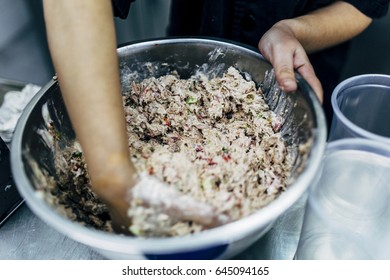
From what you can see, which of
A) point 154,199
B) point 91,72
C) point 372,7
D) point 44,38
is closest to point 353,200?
point 154,199

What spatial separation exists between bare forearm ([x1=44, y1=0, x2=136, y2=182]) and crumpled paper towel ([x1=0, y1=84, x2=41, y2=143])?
0.59 metres

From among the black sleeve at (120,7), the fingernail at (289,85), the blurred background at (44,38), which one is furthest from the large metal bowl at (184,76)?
the blurred background at (44,38)

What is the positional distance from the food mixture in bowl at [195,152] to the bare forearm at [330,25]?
0.28 metres

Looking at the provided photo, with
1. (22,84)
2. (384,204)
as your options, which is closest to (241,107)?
(384,204)

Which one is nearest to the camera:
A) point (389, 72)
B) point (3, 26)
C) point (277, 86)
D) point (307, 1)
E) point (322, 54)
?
point (277, 86)

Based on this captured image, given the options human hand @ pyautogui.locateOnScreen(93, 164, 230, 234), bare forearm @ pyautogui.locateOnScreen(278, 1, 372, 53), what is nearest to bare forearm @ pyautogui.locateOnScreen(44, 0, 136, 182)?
human hand @ pyautogui.locateOnScreen(93, 164, 230, 234)

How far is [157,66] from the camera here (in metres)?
1.20

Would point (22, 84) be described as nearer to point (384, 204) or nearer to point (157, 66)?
point (157, 66)

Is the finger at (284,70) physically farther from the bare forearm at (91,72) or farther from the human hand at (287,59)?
the bare forearm at (91,72)

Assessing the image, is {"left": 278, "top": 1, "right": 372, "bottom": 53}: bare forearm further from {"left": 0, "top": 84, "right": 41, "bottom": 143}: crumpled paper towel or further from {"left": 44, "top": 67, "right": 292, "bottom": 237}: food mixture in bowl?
{"left": 0, "top": 84, "right": 41, "bottom": 143}: crumpled paper towel

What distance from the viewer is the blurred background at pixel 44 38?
1733mm

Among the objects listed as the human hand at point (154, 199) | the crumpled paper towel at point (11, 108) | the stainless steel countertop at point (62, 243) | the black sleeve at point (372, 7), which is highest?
the black sleeve at point (372, 7)

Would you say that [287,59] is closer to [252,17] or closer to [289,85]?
[289,85]

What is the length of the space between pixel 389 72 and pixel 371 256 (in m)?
1.45
